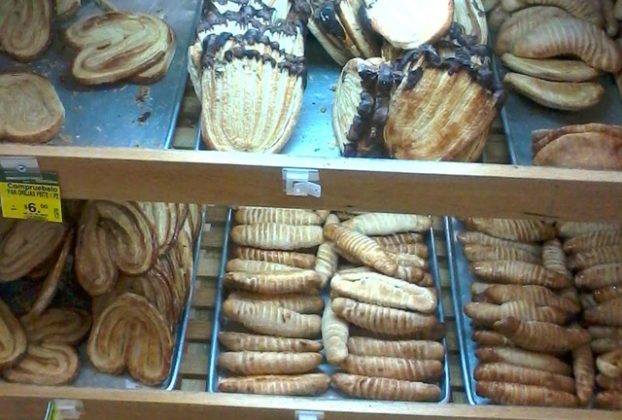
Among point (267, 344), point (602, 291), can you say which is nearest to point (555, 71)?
point (602, 291)

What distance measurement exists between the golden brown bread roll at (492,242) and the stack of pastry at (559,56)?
278 millimetres

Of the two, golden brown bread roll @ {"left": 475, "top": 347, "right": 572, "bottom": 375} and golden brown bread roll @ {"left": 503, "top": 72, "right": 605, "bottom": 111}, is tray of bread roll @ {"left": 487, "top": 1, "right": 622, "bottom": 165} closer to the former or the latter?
golden brown bread roll @ {"left": 503, "top": 72, "right": 605, "bottom": 111}

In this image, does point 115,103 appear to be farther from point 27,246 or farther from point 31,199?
point 31,199

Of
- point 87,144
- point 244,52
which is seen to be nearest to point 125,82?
point 87,144

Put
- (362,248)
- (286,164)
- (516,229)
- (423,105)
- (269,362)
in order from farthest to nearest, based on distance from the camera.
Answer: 1. (516,229)
2. (362,248)
3. (269,362)
4. (423,105)
5. (286,164)

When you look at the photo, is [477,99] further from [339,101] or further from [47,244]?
[47,244]

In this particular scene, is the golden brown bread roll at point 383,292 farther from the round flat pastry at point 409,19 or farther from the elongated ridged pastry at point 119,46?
the elongated ridged pastry at point 119,46

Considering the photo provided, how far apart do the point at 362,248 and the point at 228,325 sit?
29 cm

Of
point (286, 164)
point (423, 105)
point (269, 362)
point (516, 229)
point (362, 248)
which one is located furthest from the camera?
point (516, 229)

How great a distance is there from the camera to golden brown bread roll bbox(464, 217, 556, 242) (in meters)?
1.69

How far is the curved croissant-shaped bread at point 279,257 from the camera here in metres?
1.61

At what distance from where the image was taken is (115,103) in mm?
1600

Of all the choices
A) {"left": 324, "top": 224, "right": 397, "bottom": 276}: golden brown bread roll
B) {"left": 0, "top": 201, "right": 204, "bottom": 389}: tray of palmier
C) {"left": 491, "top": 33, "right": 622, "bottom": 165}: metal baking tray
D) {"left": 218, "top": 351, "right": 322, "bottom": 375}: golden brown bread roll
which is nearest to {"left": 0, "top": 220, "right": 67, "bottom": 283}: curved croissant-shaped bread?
{"left": 0, "top": 201, "right": 204, "bottom": 389}: tray of palmier

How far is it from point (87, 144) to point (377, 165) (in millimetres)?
599
